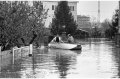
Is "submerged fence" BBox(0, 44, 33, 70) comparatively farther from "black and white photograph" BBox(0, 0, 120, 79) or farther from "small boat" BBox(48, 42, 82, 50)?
"small boat" BBox(48, 42, 82, 50)

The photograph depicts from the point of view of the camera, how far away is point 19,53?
25359mm

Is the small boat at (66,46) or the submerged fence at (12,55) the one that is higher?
the submerged fence at (12,55)

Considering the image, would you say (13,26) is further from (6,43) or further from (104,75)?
(104,75)

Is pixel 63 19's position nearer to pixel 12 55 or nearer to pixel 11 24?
pixel 11 24

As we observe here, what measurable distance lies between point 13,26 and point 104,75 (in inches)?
413

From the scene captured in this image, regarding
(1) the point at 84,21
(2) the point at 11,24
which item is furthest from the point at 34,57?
(1) the point at 84,21

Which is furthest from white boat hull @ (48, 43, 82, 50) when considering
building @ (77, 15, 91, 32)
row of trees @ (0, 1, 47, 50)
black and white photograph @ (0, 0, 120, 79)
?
building @ (77, 15, 91, 32)

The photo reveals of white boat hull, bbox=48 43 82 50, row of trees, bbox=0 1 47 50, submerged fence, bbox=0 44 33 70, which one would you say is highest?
row of trees, bbox=0 1 47 50

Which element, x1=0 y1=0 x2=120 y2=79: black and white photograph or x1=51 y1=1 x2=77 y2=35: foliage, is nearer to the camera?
x1=0 y1=0 x2=120 y2=79: black and white photograph

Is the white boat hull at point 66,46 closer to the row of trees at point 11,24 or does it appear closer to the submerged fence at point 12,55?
the submerged fence at point 12,55

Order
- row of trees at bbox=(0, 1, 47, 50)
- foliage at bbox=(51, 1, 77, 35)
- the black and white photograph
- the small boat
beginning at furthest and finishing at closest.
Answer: foliage at bbox=(51, 1, 77, 35)
the small boat
row of trees at bbox=(0, 1, 47, 50)
the black and white photograph

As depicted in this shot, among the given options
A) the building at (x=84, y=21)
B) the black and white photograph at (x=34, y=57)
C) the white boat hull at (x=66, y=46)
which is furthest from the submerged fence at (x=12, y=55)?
the building at (x=84, y=21)

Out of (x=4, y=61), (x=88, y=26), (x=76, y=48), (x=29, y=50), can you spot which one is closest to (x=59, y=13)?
(x=76, y=48)

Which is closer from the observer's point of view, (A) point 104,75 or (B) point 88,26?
(A) point 104,75
